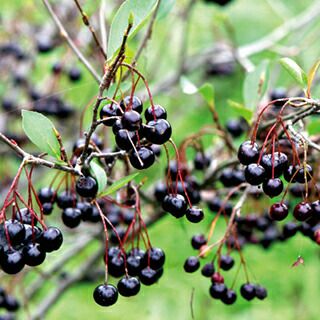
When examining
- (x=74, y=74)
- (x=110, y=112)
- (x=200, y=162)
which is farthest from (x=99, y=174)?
(x=74, y=74)

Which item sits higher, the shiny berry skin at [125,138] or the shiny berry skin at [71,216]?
the shiny berry skin at [125,138]

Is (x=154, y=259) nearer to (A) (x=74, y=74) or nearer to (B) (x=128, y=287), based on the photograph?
(B) (x=128, y=287)

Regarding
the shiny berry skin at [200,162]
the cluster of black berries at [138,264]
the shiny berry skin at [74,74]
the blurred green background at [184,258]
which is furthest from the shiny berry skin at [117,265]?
the shiny berry skin at [74,74]

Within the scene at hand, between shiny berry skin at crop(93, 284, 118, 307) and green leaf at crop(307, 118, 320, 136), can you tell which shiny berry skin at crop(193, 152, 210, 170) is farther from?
shiny berry skin at crop(93, 284, 118, 307)

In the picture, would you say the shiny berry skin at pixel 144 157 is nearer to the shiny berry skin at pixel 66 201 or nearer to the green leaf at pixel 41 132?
the green leaf at pixel 41 132

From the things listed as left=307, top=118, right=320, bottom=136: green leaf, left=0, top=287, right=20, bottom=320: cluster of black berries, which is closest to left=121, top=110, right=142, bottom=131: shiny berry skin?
left=307, top=118, right=320, bottom=136: green leaf

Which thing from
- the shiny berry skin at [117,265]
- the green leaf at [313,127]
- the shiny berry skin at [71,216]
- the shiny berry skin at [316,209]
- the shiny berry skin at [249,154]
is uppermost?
the shiny berry skin at [249,154]
